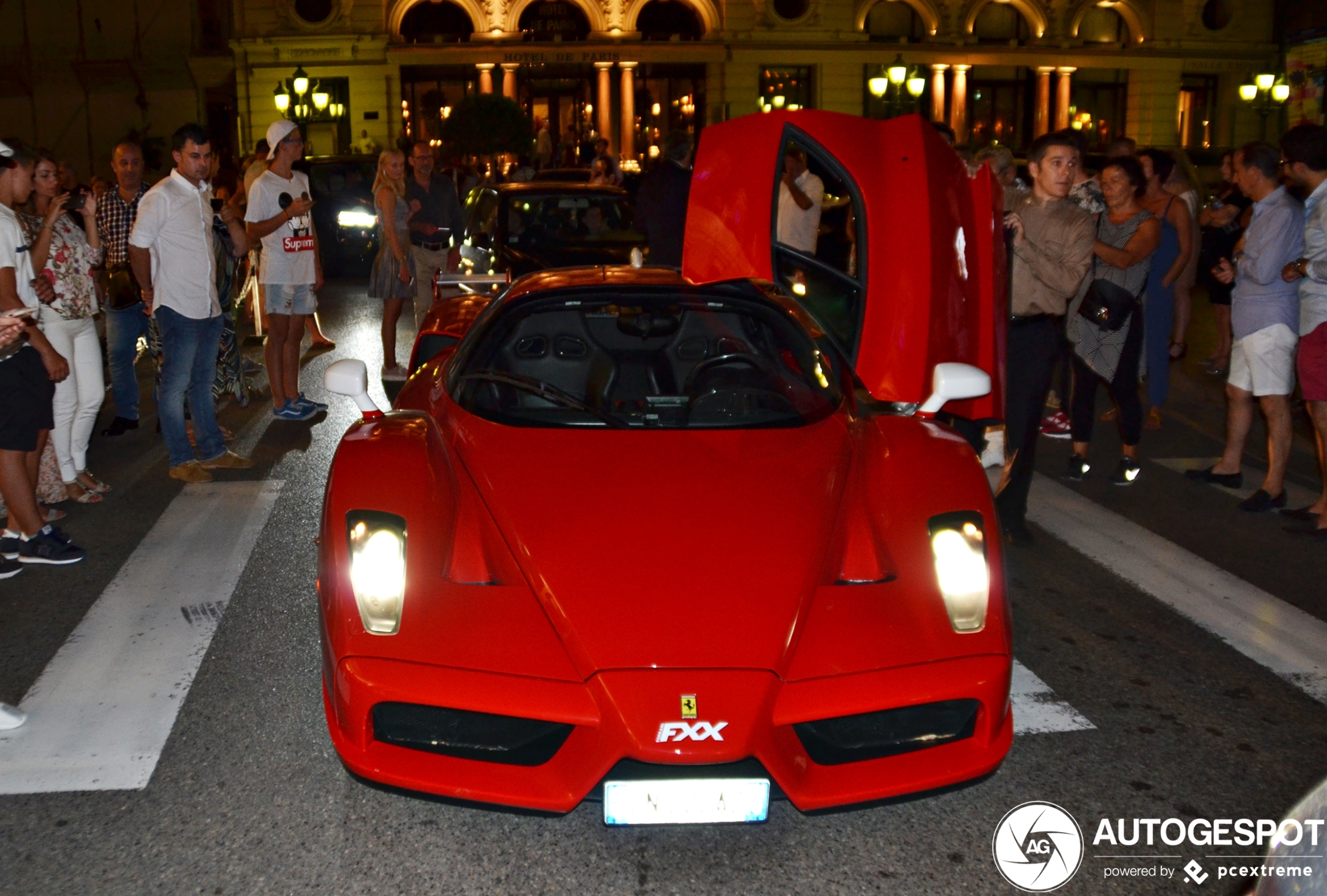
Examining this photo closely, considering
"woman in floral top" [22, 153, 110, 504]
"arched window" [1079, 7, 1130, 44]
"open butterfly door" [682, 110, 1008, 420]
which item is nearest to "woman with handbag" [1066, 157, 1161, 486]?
"open butterfly door" [682, 110, 1008, 420]

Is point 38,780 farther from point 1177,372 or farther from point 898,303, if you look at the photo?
point 1177,372

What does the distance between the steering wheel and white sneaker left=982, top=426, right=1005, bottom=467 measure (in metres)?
3.06

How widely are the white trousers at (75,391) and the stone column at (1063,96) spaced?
141 ft

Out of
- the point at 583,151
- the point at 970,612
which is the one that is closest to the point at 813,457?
the point at 970,612

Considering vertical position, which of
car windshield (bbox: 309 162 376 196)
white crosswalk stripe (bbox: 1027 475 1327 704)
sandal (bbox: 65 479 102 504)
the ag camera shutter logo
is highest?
car windshield (bbox: 309 162 376 196)

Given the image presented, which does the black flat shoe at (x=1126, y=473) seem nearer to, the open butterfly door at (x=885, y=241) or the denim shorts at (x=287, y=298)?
the open butterfly door at (x=885, y=241)

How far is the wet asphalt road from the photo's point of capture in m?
3.10

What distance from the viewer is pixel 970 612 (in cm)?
330

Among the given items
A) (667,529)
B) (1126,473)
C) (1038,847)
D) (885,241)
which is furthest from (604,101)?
(1038,847)

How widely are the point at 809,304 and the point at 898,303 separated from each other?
3.23 feet

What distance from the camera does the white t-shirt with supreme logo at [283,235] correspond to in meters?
8.36

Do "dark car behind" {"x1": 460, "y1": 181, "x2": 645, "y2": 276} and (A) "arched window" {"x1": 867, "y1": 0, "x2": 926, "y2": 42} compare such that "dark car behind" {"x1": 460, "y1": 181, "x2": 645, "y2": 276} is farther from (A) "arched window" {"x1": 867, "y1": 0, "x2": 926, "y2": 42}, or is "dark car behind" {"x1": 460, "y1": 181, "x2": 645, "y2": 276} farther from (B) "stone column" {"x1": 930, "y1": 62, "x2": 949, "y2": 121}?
(A) "arched window" {"x1": 867, "y1": 0, "x2": 926, "y2": 42}

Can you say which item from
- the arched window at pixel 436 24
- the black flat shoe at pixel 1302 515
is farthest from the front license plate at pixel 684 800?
the arched window at pixel 436 24

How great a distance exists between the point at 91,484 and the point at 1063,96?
4369cm
